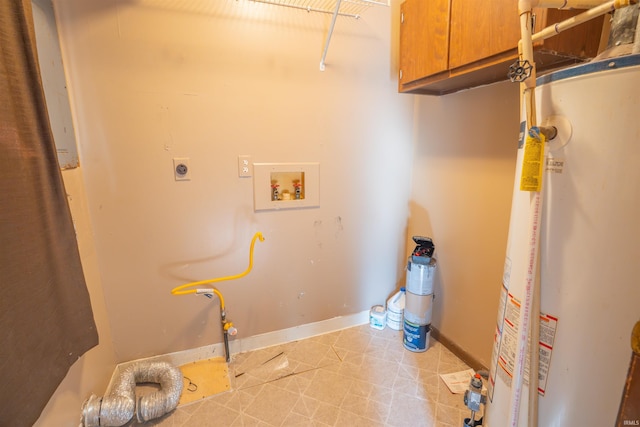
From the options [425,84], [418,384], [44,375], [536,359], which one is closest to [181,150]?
[44,375]

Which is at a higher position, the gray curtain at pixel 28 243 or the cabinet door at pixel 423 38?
the cabinet door at pixel 423 38

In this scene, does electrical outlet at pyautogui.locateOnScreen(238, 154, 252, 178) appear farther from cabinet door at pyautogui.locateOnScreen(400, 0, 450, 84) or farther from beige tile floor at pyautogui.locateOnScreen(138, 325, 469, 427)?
beige tile floor at pyautogui.locateOnScreen(138, 325, 469, 427)

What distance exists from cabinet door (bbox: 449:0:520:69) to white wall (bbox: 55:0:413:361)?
0.61 meters

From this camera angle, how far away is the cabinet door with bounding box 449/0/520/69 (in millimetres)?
1050

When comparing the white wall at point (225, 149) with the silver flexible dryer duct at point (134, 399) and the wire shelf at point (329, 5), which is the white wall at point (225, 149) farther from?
the silver flexible dryer duct at point (134, 399)

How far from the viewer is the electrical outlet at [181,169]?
154 cm

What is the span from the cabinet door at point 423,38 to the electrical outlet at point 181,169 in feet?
4.14

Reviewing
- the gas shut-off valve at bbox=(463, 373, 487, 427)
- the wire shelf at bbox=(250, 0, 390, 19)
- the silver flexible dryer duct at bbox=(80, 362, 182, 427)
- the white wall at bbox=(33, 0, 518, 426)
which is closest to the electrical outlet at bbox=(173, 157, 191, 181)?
the white wall at bbox=(33, 0, 518, 426)

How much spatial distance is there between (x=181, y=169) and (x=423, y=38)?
138 cm

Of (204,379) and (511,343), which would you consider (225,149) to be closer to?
(204,379)

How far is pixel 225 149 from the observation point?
161cm

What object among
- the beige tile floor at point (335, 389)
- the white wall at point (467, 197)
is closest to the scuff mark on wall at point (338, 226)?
the white wall at point (467, 197)

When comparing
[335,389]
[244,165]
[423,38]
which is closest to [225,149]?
[244,165]

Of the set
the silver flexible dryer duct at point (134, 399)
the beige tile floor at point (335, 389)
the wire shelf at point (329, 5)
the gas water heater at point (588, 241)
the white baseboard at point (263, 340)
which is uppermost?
the wire shelf at point (329, 5)
